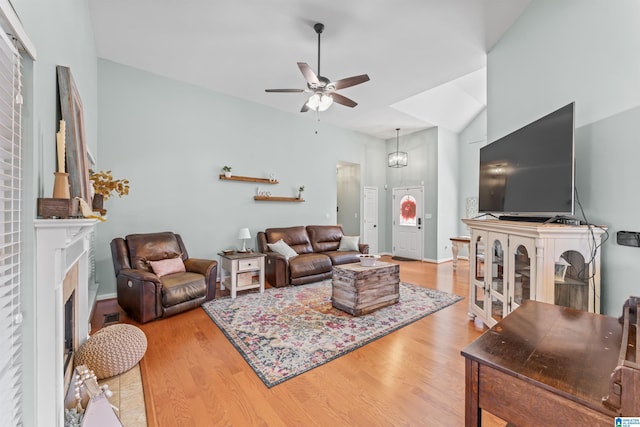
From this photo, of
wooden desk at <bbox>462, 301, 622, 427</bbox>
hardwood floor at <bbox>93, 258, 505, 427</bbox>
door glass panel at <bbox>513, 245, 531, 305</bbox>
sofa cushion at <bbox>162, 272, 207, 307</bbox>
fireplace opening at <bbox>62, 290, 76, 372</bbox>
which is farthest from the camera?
sofa cushion at <bbox>162, 272, 207, 307</bbox>

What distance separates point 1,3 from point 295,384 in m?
2.36

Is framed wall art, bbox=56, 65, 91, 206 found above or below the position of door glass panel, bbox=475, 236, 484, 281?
above

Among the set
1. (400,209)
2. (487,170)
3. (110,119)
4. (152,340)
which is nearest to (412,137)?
(400,209)

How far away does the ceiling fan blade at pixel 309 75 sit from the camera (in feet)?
8.81

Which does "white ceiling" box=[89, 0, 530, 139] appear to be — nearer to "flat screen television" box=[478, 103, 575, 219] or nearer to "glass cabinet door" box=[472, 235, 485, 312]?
"flat screen television" box=[478, 103, 575, 219]

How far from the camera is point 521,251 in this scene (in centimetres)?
221


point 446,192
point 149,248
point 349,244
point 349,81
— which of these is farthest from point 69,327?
point 446,192

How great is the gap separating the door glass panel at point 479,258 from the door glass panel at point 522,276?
24.3 inches

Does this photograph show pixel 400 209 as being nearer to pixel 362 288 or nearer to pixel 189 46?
pixel 362 288

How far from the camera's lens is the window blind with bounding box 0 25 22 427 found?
99 centimetres

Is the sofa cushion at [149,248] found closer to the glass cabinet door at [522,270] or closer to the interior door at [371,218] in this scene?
the glass cabinet door at [522,270]

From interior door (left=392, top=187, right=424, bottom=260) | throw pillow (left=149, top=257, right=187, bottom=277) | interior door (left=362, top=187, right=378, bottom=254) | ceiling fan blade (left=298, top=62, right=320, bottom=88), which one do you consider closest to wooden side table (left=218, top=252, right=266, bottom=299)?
throw pillow (left=149, top=257, right=187, bottom=277)

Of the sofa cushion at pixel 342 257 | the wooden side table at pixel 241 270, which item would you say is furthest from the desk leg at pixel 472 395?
the sofa cushion at pixel 342 257

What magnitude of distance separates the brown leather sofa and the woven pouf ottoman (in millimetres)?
2276
